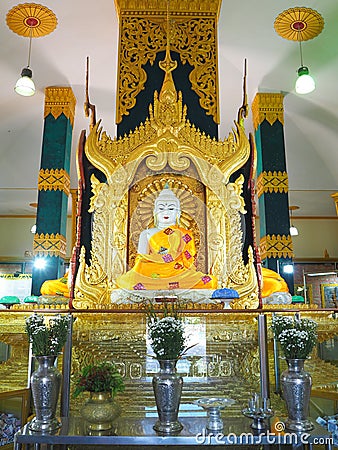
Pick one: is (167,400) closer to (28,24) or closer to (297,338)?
(297,338)

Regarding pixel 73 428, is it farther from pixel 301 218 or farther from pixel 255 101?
pixel 301 218

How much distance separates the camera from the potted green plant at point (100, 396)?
2512 mm

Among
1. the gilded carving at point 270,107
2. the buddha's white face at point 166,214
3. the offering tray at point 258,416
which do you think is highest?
the gilded carving at point 270,107

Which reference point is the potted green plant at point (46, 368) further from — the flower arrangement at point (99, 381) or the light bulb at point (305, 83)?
Answer: the light bulb at point (305, 83)

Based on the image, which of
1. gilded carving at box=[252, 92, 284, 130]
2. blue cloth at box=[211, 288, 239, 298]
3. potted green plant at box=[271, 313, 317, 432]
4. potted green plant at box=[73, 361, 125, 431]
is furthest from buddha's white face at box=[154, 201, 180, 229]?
gilded carving at box=[252, 92, 284, 130]

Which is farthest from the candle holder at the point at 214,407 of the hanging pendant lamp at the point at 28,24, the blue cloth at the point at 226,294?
the hanging pendant lamp at the point at 28,24

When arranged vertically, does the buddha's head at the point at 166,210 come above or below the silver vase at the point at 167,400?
above

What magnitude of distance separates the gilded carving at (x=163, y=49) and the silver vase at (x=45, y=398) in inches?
112

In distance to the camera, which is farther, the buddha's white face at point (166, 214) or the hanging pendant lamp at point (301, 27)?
the hanging pendant lamp at point (301, 27)

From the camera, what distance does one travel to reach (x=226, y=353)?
10.2 feet

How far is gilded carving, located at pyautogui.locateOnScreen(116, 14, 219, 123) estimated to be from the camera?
4.73m

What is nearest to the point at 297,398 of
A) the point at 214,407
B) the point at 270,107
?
the point at 214,407

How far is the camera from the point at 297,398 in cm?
252

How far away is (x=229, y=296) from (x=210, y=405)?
0.99 metres
